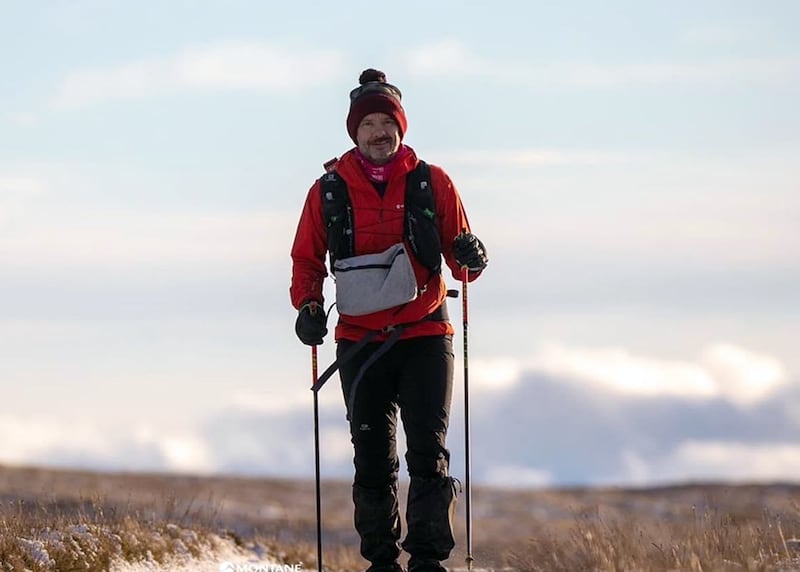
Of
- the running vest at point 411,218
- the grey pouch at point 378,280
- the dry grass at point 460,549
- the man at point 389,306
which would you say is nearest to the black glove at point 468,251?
the man at point 389,306

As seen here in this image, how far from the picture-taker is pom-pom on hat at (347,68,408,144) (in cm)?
929

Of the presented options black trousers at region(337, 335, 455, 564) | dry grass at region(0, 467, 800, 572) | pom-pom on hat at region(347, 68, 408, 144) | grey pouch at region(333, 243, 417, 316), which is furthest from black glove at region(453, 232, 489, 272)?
dry grass at region(0, 467, 800, 572)

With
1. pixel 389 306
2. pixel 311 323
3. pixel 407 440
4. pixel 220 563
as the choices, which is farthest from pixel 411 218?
pixel 220 563

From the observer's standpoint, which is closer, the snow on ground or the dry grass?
the dry grass

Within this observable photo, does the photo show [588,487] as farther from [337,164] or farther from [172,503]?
[337,164]

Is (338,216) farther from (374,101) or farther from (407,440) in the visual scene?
(407,440)

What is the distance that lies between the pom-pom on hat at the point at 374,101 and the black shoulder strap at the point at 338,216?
408 mm

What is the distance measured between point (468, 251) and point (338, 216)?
89cm

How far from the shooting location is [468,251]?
30.5ft

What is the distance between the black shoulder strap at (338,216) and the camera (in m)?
9.26

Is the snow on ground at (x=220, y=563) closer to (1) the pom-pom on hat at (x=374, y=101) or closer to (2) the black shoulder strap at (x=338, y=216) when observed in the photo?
(2) the black shoulder strap at (x=338, y=216)

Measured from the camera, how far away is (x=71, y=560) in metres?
Answer: 10.3

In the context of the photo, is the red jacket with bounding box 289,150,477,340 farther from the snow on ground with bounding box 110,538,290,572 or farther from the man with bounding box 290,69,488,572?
the snow on ground with bounding box 110,538,290,572

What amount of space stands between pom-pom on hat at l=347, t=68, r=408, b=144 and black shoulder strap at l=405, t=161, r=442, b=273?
387mm
